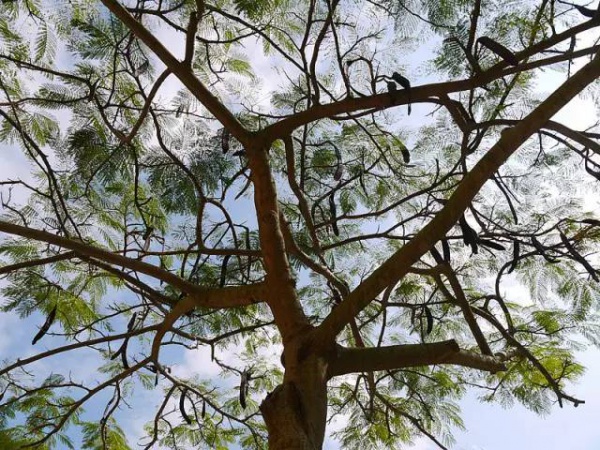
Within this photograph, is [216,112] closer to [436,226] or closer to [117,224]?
[436,226]

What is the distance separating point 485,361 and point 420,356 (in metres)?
0.45

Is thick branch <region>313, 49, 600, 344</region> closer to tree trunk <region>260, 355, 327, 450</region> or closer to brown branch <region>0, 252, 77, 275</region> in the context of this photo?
tree trunk <region>260, 355, 327, 450</region>

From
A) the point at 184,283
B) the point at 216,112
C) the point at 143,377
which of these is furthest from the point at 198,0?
the point at 143,377

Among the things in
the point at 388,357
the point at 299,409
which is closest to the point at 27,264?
the point at 299,409

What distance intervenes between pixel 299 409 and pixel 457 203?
84 centimetres

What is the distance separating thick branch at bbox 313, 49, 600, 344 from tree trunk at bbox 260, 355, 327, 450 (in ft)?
0.41

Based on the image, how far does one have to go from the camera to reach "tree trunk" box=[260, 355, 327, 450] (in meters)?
1.81

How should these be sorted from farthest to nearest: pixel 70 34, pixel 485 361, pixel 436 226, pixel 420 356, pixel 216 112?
1. pixel 70 34
2. pixel 216 112
3. pixel 485 361
4. pixel 420 356
5. pixel 436 226

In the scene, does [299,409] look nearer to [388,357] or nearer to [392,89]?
[388,357]

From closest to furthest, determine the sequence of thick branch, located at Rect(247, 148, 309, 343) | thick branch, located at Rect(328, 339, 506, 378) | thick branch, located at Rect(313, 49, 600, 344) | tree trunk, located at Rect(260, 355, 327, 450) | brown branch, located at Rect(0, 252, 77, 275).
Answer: tree trunk, located at Rect(260, 355, 327, 450)
thick branch, located at Rect(313, 49, 600, 344)
thick branch, located at Rect(328, 339, 506, 378)
thick branch, located at Rect(247, 148, 309, 343)
brown branch, located at Rect(0, 252, 77, 275)

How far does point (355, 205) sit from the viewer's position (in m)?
4.21

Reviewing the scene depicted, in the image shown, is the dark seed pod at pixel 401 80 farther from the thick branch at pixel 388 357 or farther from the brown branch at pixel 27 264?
the brown branch at pixel 27 264

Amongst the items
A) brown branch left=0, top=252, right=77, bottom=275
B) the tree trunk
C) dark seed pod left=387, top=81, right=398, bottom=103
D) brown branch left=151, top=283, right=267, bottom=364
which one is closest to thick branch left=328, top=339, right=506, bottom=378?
the tree trunk

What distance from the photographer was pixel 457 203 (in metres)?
2.02
